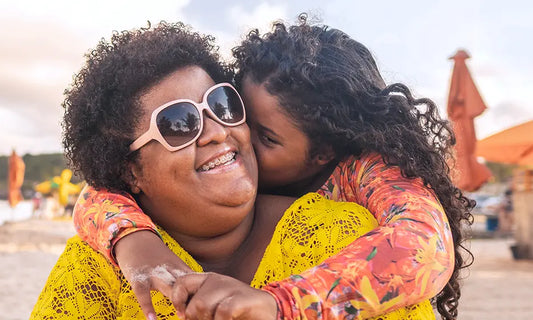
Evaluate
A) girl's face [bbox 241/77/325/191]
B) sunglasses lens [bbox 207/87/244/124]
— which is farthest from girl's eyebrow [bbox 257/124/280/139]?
sunglasses lens [bbox 207/87/244/124]

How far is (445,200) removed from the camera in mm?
2064

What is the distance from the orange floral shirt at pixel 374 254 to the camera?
4.44ft

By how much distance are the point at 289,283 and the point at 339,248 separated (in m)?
0.35

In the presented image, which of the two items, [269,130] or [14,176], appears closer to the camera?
[269,130]

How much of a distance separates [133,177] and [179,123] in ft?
0.98

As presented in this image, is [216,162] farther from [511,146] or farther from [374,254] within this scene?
[511,146]

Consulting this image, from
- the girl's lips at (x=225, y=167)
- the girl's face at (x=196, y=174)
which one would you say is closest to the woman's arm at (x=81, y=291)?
the girl's face at (x=196, y=174)

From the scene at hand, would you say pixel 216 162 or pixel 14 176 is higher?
pixel 216 162

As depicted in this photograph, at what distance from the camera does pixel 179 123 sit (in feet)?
6.11

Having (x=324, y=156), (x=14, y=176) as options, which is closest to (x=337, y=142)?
(x=324, y=156)

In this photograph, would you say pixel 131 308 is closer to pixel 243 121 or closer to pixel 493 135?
pixel 243 121

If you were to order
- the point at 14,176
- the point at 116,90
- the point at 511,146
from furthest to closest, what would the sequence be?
the point at 14,176 < the point at 511,146 < the point at 116,90

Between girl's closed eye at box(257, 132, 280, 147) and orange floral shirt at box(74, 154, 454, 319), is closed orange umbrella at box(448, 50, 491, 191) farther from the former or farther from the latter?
orange floral shirt at box(74, 154, 454, 319)

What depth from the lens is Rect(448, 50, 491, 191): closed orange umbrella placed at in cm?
843
